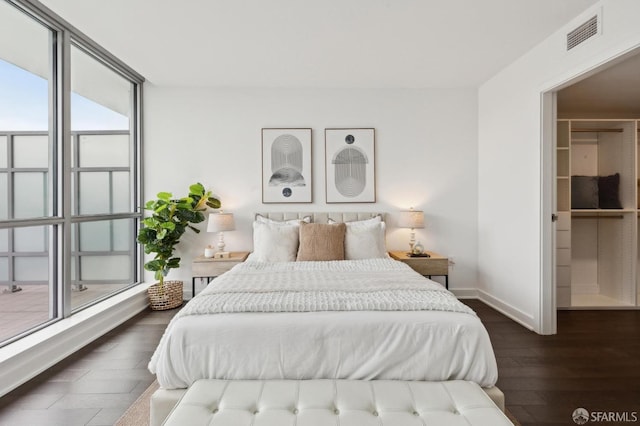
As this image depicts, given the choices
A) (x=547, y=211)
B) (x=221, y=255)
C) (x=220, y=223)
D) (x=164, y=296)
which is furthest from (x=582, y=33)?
(x=164, y=296)

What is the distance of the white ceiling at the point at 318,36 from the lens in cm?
246

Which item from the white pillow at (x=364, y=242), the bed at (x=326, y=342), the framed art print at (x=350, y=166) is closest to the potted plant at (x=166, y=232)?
the framed art print at (x=350, y=166)

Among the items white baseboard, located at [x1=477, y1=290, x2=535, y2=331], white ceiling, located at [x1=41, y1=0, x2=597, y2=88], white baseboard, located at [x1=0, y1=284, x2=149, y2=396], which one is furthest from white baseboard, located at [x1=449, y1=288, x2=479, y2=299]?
white baseboard, located at [x1=0, y1=284, x2=149, y2=396]

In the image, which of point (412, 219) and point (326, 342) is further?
point (412, 219)

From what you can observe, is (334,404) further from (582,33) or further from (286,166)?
(582,33)

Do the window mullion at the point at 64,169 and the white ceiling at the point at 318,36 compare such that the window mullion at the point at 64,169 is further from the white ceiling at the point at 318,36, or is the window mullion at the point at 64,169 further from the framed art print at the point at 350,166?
the framed art print at the point at 350,166

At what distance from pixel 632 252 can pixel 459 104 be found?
8.97 ft

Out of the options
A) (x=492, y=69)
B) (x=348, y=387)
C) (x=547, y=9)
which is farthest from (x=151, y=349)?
(x=492, y=69)

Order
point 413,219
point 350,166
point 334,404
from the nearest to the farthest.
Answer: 1. point 334,404
2. point 413,219
3. point 350,166

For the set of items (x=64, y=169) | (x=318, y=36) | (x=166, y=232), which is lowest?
(x=166, y=232)

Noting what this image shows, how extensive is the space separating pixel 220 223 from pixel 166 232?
0.61 metres

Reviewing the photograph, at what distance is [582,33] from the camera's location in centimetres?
255

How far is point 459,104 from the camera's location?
4191 mm

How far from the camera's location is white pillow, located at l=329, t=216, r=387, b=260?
3.47 m
